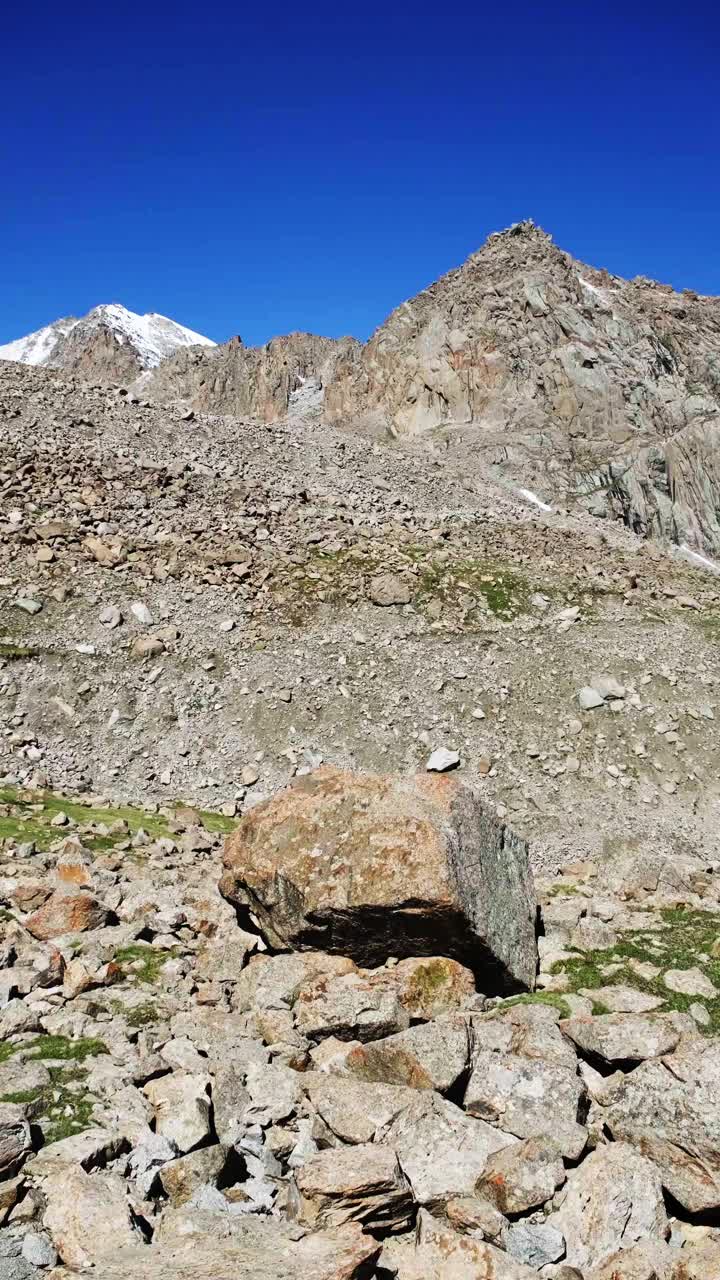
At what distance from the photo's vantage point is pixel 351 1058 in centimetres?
887

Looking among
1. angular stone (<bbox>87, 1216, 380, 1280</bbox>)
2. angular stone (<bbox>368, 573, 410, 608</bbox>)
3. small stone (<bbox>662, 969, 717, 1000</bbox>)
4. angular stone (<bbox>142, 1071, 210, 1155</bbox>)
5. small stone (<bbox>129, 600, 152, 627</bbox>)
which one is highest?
angular stone (<bbox>368, 573, 410, 608</bbox>)

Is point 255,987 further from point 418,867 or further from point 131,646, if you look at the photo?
point 131,646

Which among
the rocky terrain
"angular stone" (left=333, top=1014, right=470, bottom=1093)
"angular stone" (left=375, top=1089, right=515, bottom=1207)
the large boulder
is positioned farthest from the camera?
the large boulder

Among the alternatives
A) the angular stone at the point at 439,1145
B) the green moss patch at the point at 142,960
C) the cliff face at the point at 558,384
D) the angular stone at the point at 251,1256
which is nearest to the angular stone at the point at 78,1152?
the angular stone at the point at 251,1256

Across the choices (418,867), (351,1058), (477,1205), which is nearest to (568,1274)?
(477,1205)

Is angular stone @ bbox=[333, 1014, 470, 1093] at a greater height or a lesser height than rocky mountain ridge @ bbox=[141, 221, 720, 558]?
lesser

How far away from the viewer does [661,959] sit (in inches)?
481

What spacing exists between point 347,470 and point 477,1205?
41810 millimetres

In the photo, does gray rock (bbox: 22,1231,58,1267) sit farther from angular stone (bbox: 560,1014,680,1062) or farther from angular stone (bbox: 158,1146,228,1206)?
angular stone (bbox: 560,1014,680,1062)

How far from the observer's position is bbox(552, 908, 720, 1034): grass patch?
10.8 meters

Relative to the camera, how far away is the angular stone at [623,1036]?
903 cm

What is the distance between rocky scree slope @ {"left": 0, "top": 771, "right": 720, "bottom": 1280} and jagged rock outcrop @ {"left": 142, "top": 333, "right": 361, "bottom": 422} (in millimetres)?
157988

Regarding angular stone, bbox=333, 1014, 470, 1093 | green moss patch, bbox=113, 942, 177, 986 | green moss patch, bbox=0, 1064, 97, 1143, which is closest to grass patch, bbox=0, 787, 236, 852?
green moss patch, bbox=113, 942, 177, 986

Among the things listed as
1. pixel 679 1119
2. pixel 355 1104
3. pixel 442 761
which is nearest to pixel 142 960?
pixel 355 1104
